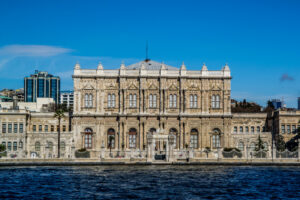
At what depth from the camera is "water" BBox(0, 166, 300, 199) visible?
3503cm

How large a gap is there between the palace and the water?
17.8m

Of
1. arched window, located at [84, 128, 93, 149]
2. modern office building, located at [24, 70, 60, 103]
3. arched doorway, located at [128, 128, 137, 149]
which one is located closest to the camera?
arched window, located at [84, 128, 93, 149]

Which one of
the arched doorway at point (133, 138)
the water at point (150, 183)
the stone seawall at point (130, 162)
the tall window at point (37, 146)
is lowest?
the water at point (150, 183)

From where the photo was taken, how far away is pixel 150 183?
4047 cm

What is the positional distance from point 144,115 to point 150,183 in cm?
3127

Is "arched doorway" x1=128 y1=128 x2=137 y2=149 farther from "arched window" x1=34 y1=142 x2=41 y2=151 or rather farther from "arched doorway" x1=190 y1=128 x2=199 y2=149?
"arched window" x1=34 y1=142 x2=41 y2=151

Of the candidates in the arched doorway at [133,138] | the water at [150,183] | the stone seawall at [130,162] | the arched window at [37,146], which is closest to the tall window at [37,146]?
the arched window at [37,146]

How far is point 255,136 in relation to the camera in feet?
238

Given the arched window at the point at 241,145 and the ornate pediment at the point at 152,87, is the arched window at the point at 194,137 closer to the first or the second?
the arched window at the point at 241,145

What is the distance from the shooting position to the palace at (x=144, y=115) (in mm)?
71375

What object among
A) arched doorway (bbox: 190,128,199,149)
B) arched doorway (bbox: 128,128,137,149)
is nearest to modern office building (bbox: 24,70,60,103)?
arched doorway (bbox: 128,128,137,149)

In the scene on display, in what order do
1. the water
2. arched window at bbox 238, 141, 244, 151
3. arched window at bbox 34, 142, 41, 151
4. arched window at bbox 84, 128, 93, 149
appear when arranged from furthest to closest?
arched window at bbox 238, 141, 244, 151 < arched window at bbox 84, 128, 93, 149 < arched window at bbox 34, 142, 41, 151 < the water

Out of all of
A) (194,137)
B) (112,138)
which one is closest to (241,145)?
(194,137)

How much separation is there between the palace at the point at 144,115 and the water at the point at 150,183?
17.8 meters
